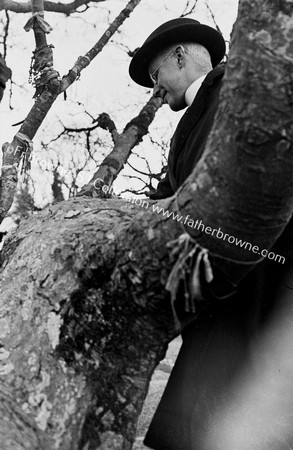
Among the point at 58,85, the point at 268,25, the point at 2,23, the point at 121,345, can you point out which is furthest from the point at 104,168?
the point at 268,25

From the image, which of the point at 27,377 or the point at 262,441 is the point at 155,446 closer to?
the point at 262,441

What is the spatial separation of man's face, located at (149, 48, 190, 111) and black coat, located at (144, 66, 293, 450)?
20.1 inches

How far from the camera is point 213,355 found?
2055 millimetres

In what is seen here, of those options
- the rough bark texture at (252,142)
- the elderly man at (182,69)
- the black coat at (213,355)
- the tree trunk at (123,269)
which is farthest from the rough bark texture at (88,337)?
the elderly man at (182,69)

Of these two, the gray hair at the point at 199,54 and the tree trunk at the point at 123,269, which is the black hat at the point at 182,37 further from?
the tree trunk at the point at 123,269

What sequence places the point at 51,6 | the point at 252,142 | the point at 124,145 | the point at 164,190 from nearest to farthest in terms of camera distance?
1. the point at 252,142
2. the point at 164,190
3. the point at 124,145
4. the point at 51,6

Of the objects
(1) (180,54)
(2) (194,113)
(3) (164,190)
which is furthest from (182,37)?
(3) (164,190)

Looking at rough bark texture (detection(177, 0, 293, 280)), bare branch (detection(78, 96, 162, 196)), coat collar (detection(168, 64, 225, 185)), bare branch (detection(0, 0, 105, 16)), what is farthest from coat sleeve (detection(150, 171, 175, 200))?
bare branch (detection(0, 0, 105, 16))

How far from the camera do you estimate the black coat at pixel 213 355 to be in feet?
6.57

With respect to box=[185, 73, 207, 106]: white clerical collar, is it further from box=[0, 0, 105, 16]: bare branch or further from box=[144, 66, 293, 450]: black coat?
box=[0, 0, 105, 16]: bare branch

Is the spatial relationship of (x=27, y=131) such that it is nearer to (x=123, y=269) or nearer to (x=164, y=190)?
(x=164, y=190)

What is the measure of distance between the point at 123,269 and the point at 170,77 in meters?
1.46

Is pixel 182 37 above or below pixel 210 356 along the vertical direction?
above

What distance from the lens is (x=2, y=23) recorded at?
5547mm
